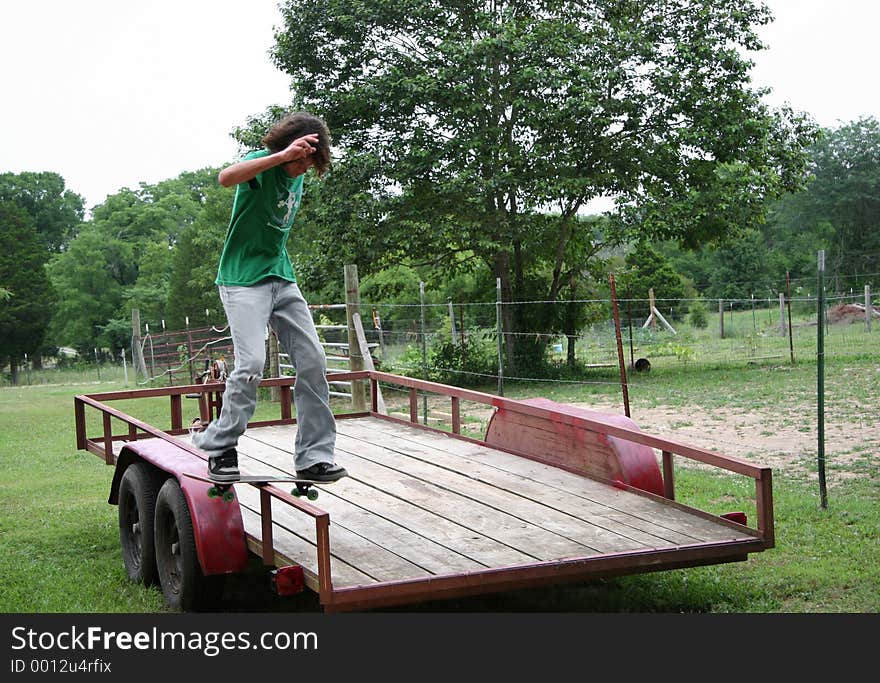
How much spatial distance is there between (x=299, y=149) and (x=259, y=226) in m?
0.47

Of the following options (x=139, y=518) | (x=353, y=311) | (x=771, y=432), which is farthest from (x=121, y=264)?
(x=139, y=518)

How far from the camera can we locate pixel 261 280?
14.4 feet

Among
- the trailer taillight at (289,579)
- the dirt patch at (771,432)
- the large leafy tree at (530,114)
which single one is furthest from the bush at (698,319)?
the trailer taillight at (289,579)

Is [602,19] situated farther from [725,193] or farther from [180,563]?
[180,563]

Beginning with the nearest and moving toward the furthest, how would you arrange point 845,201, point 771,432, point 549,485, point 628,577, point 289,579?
→ point 289,579
point 549,485
point 628,577
point 771,432
point 845,201

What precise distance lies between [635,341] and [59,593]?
22.5 metres

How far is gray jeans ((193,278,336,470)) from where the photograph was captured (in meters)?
4.30

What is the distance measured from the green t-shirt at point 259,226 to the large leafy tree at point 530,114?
15195 mm

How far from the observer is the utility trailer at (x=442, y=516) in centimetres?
391

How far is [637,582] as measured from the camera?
5586 millimetres

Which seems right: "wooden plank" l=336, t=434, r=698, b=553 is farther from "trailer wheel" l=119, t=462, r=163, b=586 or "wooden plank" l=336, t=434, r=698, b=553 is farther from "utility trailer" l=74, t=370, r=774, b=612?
"trailer wheel" l=119, t=462, r=163, b=586

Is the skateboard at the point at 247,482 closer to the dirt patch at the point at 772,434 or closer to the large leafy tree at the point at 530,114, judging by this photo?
the dirt patch at the point at 772,434

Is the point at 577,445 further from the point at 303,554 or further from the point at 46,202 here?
the point at 46,202

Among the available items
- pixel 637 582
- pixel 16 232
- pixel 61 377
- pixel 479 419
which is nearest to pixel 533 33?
pixel 479 419
